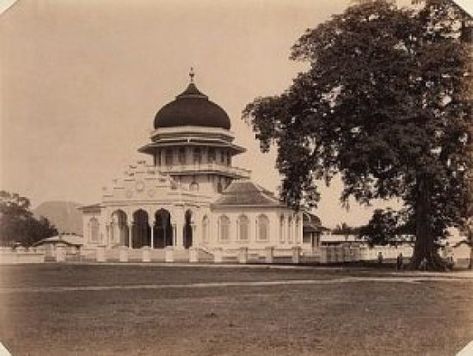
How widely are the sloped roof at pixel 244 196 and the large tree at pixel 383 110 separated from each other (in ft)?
30.2

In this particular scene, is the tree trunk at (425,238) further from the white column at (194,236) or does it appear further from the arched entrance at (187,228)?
the arched entrance at (187,228)

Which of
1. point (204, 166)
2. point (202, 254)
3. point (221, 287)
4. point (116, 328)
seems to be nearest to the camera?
point (116, 328)

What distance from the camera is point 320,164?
646 inches

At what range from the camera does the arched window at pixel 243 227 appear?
2770 cm

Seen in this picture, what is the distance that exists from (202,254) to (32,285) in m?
11.5

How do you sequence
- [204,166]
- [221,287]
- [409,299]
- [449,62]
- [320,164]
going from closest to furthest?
[409,299], [221,287], [449,62], [320,164], [204,166]

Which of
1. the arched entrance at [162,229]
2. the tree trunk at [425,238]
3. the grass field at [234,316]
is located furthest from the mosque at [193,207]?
the grass field at [234,316]

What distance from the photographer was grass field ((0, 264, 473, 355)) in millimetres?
9906

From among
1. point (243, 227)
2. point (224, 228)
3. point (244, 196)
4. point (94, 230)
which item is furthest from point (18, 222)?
point (224, 228)

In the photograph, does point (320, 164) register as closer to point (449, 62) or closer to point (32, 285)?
point (449, 62)

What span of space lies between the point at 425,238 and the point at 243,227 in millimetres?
11737

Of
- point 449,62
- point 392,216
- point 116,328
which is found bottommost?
point 116,328

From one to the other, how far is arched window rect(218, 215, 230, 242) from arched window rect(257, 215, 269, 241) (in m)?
1.06

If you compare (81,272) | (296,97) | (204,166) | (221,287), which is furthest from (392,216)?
(204,166)
